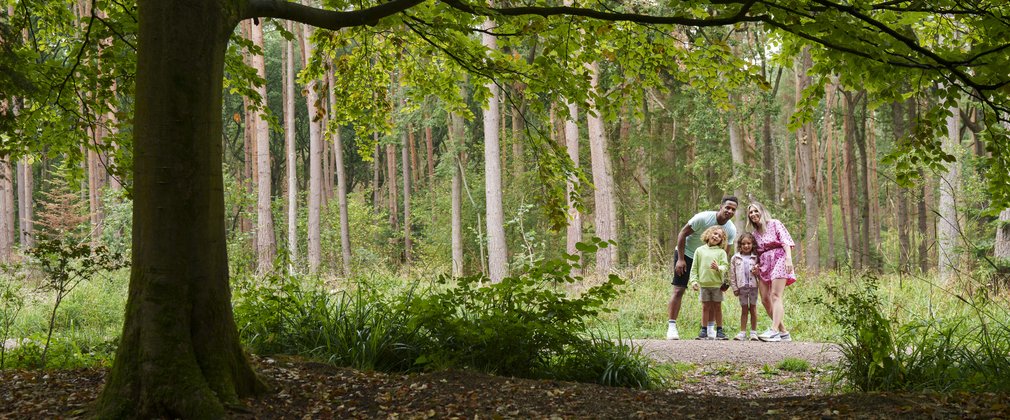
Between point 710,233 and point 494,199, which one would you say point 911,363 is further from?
point 494,199

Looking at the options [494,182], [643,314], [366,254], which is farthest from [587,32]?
[366,254]

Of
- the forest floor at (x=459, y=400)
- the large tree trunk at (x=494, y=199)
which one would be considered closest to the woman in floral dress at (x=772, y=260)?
the forest floor at (x=459, y=400)

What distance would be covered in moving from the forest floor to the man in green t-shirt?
400cm

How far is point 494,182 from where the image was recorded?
1645cm

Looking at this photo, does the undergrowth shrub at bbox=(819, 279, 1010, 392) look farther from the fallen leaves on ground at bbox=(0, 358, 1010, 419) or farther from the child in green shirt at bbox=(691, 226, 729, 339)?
the child in green shirt at bbox=(691, 226, 729, 339)

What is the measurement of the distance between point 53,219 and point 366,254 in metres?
12.2

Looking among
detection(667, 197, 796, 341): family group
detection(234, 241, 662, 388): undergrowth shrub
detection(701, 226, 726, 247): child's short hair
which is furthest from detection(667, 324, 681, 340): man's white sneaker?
detection(234, 241, 662, 388): undergrowth shrub

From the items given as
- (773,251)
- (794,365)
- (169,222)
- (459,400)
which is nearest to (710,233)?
(773,251)

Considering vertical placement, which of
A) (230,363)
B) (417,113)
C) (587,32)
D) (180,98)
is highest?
(417,113)

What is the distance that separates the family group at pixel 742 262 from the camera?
9.13m

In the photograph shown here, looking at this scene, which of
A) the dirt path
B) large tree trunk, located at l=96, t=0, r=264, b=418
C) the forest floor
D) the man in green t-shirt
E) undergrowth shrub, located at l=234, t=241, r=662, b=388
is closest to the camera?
large tree trunk, located at l=96, t=0, r=264, b=418

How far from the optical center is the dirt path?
25.7 ft

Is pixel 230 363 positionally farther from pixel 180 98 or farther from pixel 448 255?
pixel 448 255

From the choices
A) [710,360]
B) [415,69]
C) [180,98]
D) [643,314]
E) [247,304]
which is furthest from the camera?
[643,314]
